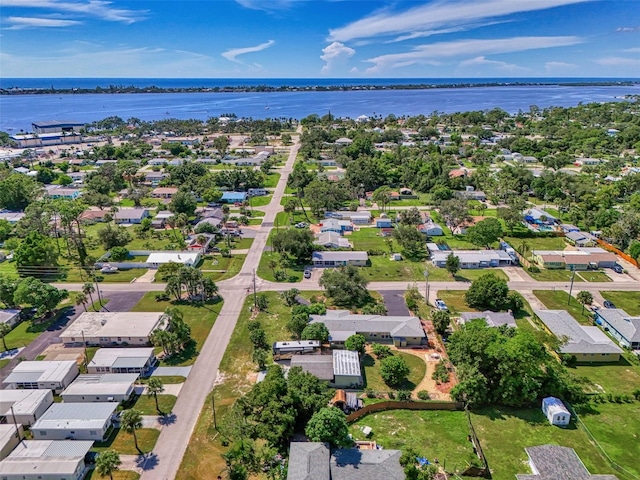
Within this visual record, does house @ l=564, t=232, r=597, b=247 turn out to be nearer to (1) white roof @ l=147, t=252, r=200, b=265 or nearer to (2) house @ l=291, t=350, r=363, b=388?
(2) house @ l=291, t=350, r=363, b=388

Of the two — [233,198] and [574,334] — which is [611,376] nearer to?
[574,334]

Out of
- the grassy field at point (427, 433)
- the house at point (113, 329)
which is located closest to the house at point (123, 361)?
the house at point (113, 329)

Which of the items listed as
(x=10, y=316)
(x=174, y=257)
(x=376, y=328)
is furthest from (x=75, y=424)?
(x=174, y=257)

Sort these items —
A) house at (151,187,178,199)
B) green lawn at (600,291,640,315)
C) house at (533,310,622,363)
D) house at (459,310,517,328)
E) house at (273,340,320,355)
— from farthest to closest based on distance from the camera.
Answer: house at (151,187,178,199), green lawn at (600,291,640,315), house at (459,310,517,328), house at (273,340,320,355), house at (533,310,622,363)

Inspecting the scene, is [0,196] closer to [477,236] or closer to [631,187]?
[477,236]

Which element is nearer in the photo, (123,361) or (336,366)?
(336,366)

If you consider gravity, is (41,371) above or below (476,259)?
above

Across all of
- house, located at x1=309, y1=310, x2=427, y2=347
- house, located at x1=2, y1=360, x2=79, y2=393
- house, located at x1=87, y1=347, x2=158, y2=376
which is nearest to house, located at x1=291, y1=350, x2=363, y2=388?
house, located at x1=309, y1=310, x2=427, y2=347
